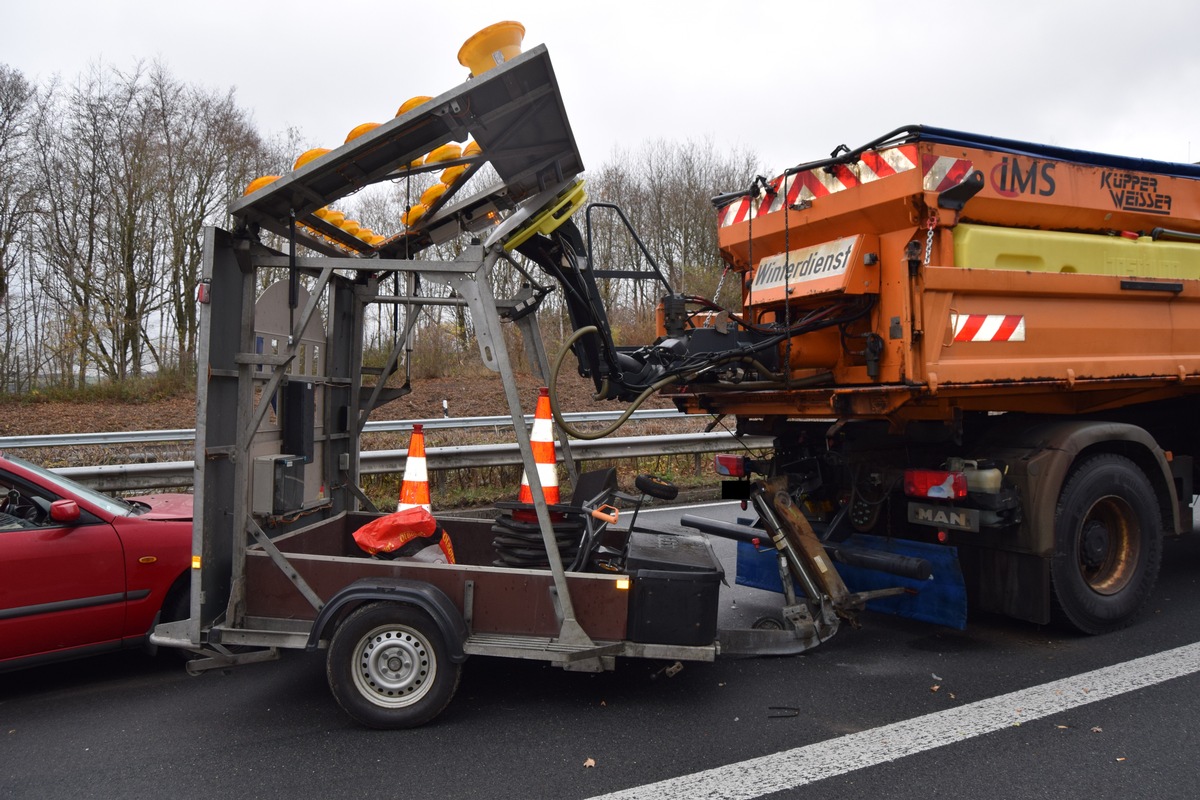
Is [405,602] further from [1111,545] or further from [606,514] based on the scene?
[1111,545]

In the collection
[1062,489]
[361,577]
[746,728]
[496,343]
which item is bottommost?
[746,728]

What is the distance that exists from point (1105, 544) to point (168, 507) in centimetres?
559

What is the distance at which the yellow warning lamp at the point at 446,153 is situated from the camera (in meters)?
4.26

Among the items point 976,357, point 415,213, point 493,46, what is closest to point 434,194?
point 415,213

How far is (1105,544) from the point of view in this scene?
16.3ft

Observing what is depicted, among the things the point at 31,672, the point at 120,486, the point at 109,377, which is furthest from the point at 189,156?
the point at 31,672

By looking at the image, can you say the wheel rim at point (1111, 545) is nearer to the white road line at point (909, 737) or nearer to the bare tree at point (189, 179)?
the white road line at point (909, 737)

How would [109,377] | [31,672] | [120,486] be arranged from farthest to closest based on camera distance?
[109,377], [120,486], [31,672]

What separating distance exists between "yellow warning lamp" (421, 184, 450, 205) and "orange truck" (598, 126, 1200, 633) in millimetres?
1395

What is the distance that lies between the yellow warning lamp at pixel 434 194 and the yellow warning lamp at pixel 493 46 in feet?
3.36

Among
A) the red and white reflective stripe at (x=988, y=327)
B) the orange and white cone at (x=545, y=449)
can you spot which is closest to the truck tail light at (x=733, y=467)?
the orange and white cone at (x=545, y=449)

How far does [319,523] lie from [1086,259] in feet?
15.6

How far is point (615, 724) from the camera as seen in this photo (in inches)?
147

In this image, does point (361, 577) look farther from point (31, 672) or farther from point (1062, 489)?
point (1062, 489)
